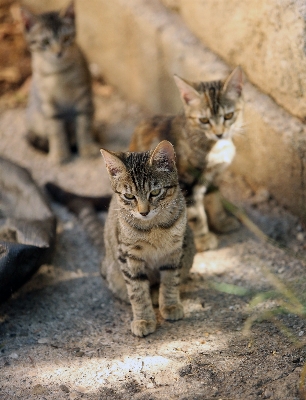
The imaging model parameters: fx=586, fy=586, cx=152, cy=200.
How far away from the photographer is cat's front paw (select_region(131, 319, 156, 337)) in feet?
11.5

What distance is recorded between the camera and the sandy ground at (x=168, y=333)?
3066mm

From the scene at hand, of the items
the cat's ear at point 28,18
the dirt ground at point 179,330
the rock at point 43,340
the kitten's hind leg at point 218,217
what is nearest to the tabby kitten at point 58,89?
the cat's ear at point 28,18

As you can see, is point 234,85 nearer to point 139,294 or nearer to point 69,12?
point 139,294

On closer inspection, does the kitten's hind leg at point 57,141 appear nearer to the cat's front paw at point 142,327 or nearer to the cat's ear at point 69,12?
the cat's ear at point 69,12

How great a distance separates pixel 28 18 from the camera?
513 cm

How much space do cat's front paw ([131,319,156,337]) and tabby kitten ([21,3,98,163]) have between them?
2477 millimetres

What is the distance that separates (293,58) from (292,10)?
314 mm

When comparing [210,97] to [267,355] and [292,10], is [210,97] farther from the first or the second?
[267,355]

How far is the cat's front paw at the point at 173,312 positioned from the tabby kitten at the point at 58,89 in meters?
2.41

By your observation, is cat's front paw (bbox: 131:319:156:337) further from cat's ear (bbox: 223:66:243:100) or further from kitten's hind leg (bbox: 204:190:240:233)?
cat's ear (bbox: 223:66:243:100)

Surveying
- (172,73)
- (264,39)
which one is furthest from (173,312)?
(172,73)

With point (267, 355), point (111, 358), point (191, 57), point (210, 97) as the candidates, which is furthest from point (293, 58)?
point (111, 358)

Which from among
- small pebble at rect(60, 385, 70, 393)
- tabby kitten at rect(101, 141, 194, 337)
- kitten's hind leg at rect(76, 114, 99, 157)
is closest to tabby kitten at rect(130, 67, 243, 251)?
tabby kitten at rect(101, 141, 194, 337)

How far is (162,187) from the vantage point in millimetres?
3273
